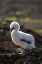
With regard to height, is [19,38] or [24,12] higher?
[19,38]

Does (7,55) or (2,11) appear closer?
(7,55)

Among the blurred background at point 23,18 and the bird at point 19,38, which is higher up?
the bird at point 19,38

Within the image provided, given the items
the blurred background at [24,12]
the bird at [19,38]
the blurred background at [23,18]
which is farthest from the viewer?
the blurred background at [24,12]

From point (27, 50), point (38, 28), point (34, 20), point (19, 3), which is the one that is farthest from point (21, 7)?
point (27, 50)

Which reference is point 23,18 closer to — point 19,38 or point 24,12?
point 24,12

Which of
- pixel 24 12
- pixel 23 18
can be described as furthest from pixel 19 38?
pixel 24 12

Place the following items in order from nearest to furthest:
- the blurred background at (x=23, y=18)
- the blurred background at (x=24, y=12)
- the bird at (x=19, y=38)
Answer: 1. the bird at (x=19, y=38)
2. the blurred background at (x=23, y=18)
3. the blurred background at (x=24, y=12)

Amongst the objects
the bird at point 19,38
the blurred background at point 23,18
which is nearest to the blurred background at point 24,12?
the blurred background at point 23,18

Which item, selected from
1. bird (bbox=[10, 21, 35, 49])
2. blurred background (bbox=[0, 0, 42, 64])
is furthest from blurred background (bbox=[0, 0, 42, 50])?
bird (bbox=[10, 21, 35, 49])

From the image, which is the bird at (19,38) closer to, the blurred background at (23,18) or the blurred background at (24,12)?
the blurred background at (23,18)

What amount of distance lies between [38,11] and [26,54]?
111ft

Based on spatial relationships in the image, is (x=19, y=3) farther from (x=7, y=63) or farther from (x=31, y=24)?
(x=7, y=63)

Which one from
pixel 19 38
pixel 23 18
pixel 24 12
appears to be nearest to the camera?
pixel 19 38

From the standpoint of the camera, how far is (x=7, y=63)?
11.7 meters
